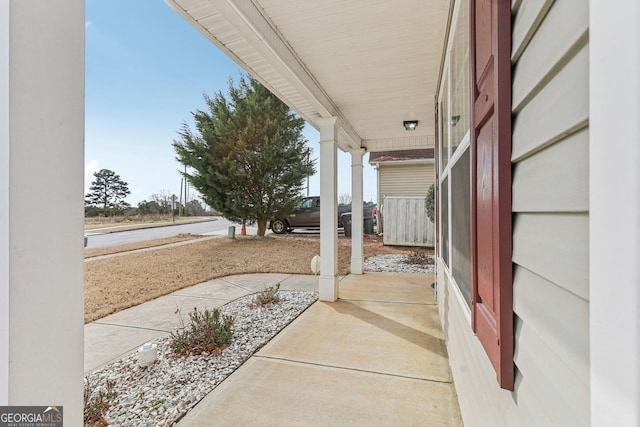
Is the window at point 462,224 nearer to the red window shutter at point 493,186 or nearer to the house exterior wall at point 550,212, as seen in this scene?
the red window shutter at point 493,186

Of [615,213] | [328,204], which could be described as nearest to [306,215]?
[328,204]

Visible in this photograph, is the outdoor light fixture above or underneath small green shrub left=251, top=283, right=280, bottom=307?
above

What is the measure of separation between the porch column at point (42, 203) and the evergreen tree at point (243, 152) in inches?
366

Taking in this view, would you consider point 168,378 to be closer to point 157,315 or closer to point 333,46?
point 157,315

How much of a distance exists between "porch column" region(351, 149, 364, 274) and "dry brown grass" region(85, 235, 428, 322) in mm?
332

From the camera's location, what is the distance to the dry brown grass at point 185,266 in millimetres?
4590

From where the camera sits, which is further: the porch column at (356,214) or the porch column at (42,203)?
the porch column at (356,214)

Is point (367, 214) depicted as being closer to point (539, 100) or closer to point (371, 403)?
point (371, 403)

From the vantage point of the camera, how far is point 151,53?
9.35m

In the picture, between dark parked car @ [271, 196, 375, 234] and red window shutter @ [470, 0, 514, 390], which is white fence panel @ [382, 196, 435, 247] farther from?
red window shutter @ [470, 0, 514, 390]

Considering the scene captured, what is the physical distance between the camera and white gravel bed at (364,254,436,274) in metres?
6.05

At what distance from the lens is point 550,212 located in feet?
2.13
